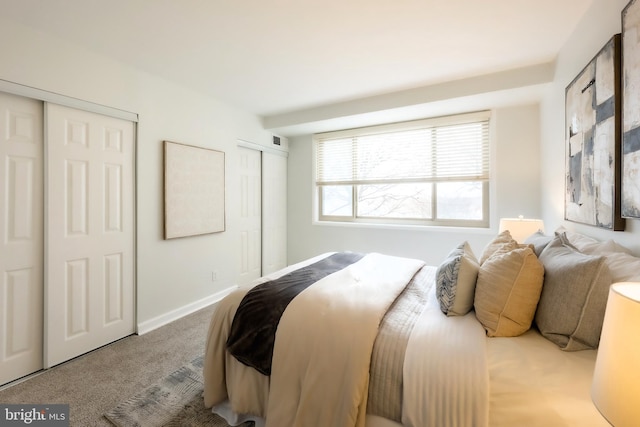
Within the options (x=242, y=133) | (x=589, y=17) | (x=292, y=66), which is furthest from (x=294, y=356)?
(x=242, y=133)

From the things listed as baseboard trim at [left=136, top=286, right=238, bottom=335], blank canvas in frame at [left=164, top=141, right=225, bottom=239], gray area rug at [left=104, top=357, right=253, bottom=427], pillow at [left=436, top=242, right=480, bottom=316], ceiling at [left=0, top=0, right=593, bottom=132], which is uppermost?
ceiling at [left=0, top=0, right=593, bottom=132]

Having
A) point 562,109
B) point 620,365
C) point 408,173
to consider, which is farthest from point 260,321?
point 408,173

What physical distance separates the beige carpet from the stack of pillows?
209 centimetres

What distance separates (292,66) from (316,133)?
5.85 ft

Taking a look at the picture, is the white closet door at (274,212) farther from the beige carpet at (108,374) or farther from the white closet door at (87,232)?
the white closet door at (87,232)

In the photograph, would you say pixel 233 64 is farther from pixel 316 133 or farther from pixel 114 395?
pixel 114 395

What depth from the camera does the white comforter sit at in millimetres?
999

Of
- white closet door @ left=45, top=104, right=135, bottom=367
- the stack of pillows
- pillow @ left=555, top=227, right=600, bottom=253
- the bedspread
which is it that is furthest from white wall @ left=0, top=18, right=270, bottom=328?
pillow @ left=555, top=227, right=600, bottom=253

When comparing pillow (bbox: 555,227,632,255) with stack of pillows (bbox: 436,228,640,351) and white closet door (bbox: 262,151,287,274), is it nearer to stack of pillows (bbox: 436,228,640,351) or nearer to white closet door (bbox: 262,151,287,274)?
stack of pillows (bbox: 436,228,640,351)

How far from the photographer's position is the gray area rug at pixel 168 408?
1.55 m

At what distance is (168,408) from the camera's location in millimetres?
1654

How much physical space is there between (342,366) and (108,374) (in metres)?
1.93

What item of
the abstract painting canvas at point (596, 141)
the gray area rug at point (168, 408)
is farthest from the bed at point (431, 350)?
the abstract painting canvas at point (596, 141)

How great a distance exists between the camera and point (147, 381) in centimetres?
191
